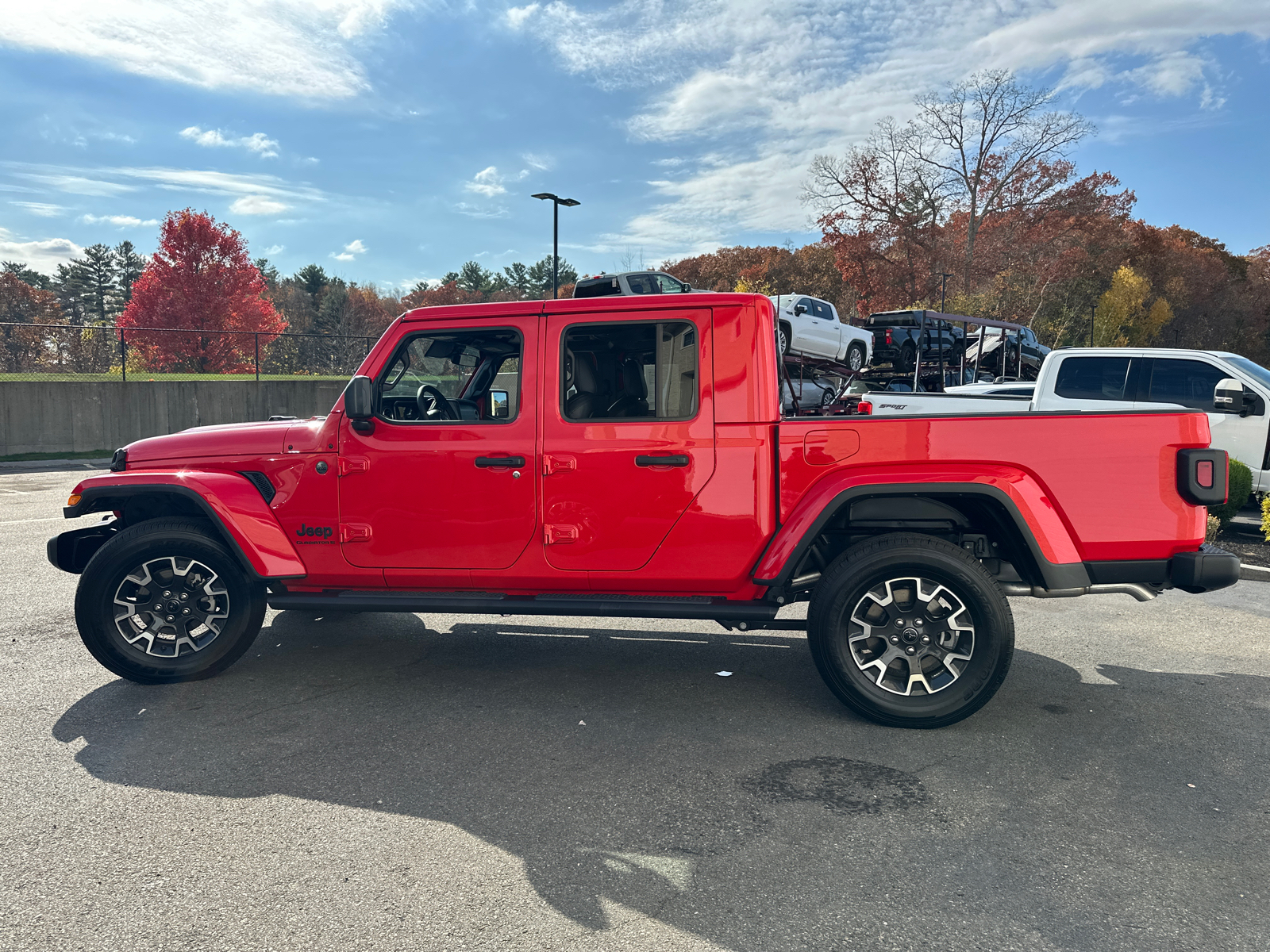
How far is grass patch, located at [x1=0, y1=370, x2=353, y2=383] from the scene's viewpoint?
1880cm

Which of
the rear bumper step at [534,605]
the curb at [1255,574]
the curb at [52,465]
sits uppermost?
the rear bumper step at [534,605]

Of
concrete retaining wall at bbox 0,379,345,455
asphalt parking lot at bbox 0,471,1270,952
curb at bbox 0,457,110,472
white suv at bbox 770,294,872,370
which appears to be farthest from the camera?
concrete retaining wall at bbox 0,379,345,455

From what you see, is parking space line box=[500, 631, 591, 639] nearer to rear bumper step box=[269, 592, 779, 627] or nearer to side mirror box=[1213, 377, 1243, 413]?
rear bumper step box=[269, 592, 779, 627]

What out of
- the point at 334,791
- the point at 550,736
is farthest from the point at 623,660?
the point at 334,791

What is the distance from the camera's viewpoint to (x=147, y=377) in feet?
68.1

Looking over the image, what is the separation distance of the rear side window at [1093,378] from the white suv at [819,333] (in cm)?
528

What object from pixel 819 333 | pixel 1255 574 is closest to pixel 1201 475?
pixel 1255 574

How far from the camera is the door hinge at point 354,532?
14.8ft

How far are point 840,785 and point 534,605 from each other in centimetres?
173

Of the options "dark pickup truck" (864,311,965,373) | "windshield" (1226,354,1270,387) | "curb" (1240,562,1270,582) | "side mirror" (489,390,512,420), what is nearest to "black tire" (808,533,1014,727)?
"side mirror" (489,390,512,420)

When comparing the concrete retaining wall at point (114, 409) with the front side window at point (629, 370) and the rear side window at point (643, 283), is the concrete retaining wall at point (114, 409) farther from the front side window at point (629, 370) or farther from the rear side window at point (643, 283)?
the front side window at point (629, 370)

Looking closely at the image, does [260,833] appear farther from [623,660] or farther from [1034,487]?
[1034,487]

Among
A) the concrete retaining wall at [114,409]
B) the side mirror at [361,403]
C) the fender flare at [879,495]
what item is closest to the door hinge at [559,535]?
the fender flare at [879,495]

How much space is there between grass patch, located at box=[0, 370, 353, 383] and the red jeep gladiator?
1407 cm
